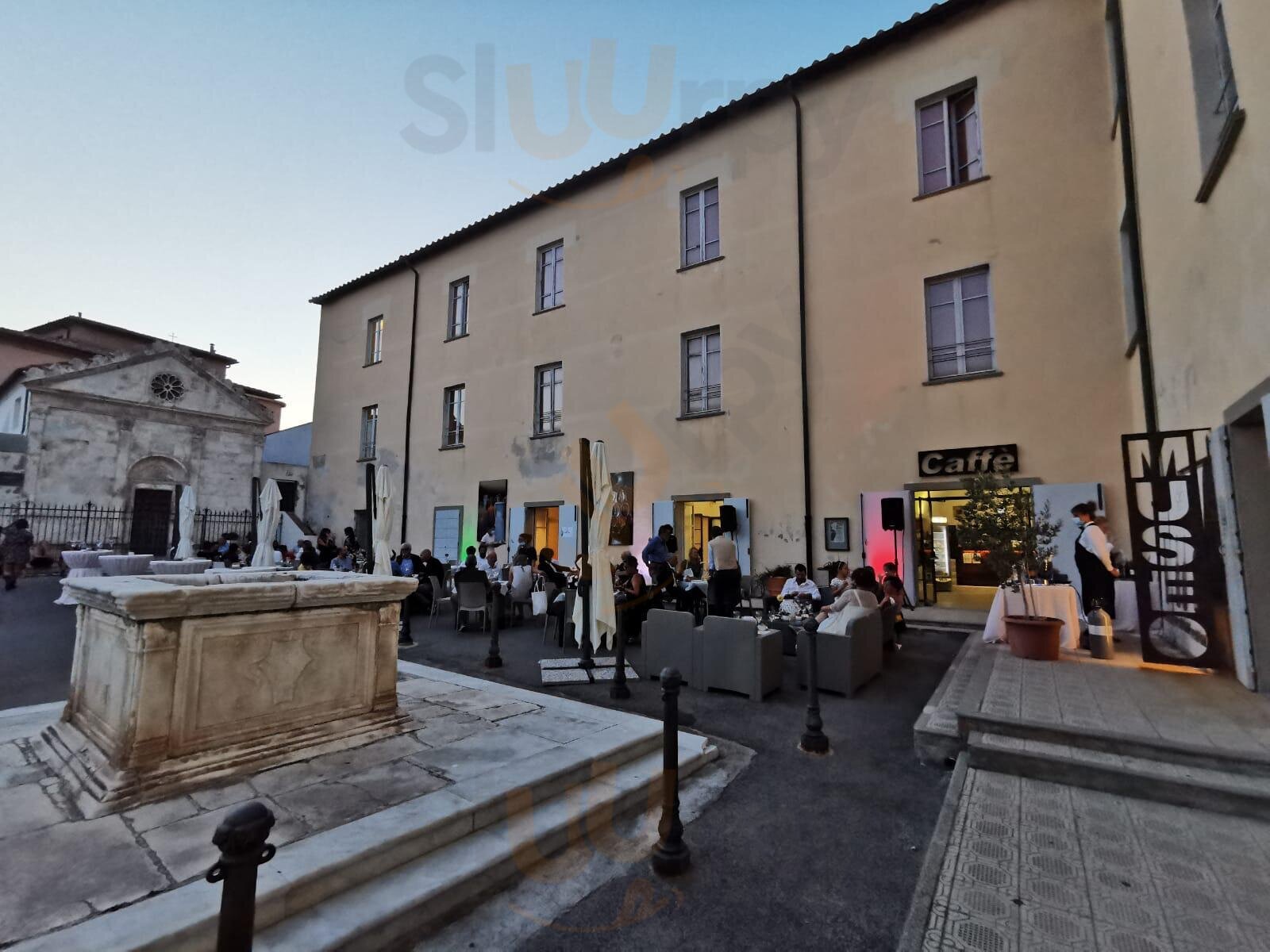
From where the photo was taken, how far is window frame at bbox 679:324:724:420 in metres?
12.8

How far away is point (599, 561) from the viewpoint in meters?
6.73

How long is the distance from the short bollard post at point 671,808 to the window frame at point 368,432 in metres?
19.1

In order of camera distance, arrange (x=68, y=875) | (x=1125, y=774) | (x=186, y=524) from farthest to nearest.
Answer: (x=186, y=524)
(x=1125, y=774)
(x=68, y=875)

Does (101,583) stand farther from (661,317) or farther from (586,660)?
(661,317)

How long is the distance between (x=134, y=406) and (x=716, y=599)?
22.8m

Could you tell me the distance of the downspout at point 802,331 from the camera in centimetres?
1125

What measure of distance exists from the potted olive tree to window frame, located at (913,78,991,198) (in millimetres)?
6683

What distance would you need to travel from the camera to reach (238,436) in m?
23.1

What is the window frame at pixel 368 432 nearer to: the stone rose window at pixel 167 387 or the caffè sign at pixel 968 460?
the stone rose window at pixel 167 387

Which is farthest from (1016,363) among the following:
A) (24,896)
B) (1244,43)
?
(24,896)

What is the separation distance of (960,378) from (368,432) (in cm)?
1810

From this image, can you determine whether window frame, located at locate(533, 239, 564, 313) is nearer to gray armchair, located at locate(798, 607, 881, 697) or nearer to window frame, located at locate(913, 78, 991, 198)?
window frame, located at locate(913, 78, 991, 198)

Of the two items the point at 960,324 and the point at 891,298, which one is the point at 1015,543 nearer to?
the point at 960,324

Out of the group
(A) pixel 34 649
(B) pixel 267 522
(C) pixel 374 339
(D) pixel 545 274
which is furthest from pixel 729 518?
(C) pixel 374 339
